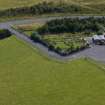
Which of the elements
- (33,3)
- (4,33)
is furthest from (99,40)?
(33,3)

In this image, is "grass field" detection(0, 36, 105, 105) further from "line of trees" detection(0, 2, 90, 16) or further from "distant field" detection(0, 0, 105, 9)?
"distant field" detection(0, 0, 105, 9)

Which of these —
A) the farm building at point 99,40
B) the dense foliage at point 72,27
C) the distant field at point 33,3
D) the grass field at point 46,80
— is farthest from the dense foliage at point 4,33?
the distant field at point 33,3

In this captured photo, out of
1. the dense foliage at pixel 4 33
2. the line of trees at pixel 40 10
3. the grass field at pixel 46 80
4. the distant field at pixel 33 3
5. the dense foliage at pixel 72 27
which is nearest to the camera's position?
the grass field at pixel 46 80

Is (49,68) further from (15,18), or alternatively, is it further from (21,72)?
(15,18)

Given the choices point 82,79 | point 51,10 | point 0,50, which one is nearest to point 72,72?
point 82,79

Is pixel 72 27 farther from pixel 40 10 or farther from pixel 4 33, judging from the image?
pixel 40 10

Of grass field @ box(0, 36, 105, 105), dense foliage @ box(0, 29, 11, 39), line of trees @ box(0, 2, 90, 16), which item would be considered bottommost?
grass field @ box(0, 36, 105, 105)

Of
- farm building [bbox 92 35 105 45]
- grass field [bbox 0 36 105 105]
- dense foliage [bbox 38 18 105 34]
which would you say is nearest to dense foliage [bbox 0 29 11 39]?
dense foliage [bbox 38 18 105 34]

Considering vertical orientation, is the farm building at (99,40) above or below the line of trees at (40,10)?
below

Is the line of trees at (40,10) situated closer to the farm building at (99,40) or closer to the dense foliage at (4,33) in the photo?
the dense foliage at (4,33)
